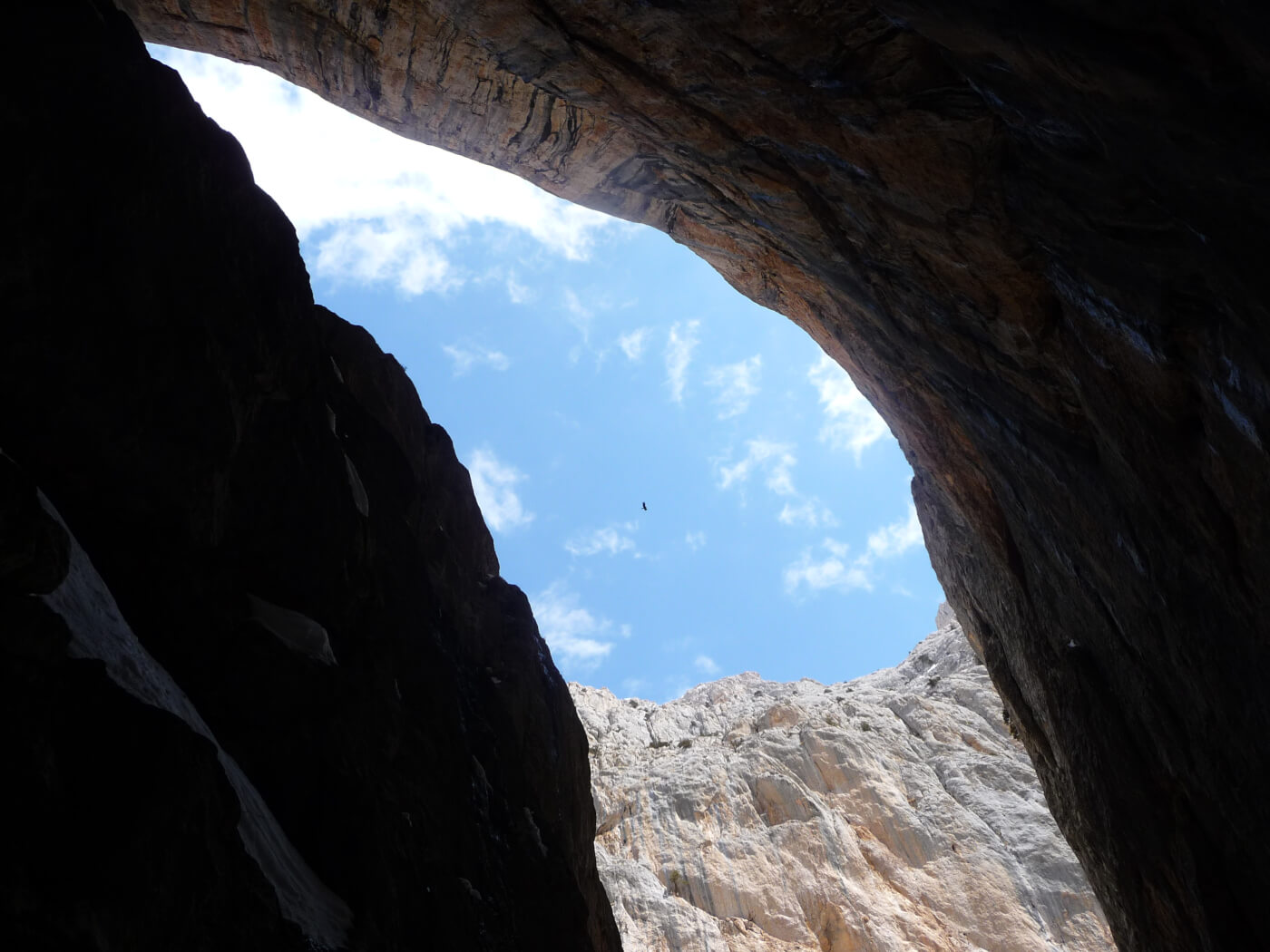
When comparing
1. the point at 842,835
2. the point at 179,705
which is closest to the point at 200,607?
the point at 179,705

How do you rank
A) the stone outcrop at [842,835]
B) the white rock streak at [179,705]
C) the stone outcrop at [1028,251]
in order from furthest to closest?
the stone outcrop at [842,835] → the white rock streak at [179,705] → the stone outcrop at [1028,251]

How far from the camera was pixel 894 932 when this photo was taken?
1502 inches

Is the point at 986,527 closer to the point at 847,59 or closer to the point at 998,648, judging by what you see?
the point at 998,648

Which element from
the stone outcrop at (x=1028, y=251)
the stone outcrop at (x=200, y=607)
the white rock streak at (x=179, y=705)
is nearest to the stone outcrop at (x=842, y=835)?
the stone outcrop at (x=1028, y=251)

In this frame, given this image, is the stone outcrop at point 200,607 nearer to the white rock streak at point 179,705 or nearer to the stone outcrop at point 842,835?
the white rock streak at point 179,705

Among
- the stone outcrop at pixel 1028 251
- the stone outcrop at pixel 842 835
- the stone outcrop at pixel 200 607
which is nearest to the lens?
the stone outcrop at pixel 1028 251

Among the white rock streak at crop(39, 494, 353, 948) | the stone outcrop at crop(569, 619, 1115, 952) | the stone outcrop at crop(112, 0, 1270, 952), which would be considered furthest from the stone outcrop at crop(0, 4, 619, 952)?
the stone outcrop at crop(569, 619, 1115, 952)

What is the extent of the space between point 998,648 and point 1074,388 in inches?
377

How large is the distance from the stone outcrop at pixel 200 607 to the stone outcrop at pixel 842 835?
3057cm

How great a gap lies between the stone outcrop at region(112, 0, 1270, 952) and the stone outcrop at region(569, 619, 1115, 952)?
2640 cm

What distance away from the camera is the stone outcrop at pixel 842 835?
1531 inches

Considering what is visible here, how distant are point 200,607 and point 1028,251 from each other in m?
10.1

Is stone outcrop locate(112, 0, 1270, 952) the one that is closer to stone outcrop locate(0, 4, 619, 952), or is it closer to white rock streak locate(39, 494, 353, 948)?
stone outcrop locate(0, 4, 619, 952)

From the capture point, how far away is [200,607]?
9367 millimetres
